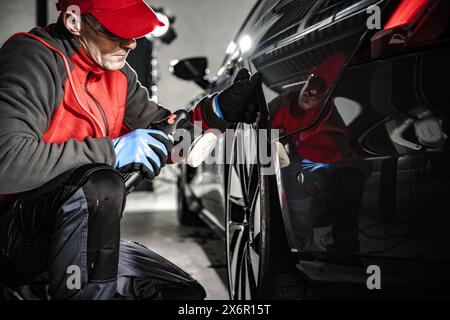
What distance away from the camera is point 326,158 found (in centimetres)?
110

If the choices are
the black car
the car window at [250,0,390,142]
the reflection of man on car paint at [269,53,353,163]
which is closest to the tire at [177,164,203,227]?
the black car

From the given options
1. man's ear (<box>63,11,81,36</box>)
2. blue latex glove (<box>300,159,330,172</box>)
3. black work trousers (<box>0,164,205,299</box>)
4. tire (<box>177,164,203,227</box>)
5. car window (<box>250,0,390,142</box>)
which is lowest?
tire (<box>177,164,203,227</box>)

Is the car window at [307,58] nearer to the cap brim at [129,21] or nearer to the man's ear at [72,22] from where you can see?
the cap brim at [129,21]

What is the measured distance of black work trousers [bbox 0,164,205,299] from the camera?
1.16 m

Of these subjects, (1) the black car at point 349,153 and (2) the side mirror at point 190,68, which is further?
(2) the side mirror at point 190,68

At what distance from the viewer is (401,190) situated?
3.02ft

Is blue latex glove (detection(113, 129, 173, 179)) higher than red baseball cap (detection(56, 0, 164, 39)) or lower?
lower

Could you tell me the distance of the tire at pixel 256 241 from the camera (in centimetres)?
130

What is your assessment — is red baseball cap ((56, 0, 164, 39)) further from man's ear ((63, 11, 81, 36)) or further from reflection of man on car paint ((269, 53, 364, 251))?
reflection of man on car paint ((269, 53, 364, 251))

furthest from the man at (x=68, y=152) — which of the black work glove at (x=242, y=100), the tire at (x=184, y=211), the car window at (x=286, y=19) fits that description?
the tire at (x=184, y=211)

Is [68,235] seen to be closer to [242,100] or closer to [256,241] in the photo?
[256,241]

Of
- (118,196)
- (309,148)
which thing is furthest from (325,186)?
(118,196)
